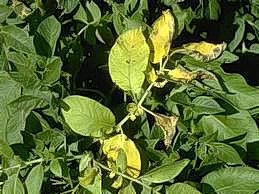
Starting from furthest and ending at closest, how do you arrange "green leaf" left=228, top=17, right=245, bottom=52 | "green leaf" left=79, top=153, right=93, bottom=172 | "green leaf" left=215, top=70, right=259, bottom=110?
"green leaf" left=228, top=17, right=245, bottom=52 < "green leaf" left=215, top=70, right=259, bottom=110 < "green leaf" left=79, top=153, right=93, bottom=172

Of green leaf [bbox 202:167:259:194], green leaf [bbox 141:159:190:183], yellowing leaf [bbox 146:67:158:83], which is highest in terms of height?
yellowing leaf [bbox 146:67:158:83]

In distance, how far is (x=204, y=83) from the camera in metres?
1.35

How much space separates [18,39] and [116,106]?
0.25 meters

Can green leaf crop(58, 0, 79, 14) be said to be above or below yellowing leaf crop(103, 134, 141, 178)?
above

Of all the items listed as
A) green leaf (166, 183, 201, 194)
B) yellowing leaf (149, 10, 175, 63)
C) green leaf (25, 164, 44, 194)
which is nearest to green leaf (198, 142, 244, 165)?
green leaf (166, 183, 201, 194)

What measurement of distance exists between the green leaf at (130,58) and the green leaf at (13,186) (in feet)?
0.92

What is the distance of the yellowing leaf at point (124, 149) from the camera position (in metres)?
1.27

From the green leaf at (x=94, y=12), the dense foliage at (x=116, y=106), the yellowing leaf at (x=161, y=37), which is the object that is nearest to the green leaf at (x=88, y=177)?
the dense foliage at (x=116, y=106)

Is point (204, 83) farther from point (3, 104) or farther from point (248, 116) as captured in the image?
point (3, 104)

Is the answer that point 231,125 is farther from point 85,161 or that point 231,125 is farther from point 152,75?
point 85,161

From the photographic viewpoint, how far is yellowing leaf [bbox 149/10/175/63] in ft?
4.18

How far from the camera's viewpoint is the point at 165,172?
1.26m

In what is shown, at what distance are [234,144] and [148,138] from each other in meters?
0.18

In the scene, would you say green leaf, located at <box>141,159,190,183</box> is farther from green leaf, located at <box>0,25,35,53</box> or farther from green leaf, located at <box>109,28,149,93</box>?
green leaf, located at <box>0,25,35,53</box>
